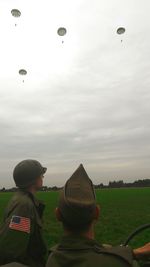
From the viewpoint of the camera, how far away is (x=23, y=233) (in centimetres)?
491

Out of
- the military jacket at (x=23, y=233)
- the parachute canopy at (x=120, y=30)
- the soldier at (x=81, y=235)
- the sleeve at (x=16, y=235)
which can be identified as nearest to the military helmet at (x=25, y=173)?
the military jacket at (x=23, y=233)

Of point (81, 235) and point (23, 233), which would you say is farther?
point (23, 233)

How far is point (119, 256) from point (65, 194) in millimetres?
548

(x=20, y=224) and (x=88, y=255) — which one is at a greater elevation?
(x=20, y=224)

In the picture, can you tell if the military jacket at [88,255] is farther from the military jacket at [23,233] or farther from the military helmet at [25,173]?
the military helmet at [25,173]

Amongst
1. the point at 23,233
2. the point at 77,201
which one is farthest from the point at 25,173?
the point at 77,201

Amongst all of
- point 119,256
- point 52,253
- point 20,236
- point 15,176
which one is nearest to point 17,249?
point 20,236

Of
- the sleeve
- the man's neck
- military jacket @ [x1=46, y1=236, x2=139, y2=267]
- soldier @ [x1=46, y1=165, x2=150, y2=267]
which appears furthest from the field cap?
the man's neck

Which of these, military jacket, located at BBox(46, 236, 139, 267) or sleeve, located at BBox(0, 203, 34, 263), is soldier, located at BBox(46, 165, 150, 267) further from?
sleeve, located at BBox(0, 203, 34, 263)

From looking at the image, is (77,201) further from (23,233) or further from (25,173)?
(25,173)

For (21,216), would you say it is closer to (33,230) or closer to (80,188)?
(33,230)

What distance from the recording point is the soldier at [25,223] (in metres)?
4.89

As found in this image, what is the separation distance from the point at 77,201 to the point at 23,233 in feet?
7.13

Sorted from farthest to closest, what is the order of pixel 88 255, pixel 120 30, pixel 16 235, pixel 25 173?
pixel 120 30 < pixel 25 173 < pixel 16 235 < pixel 88 255
